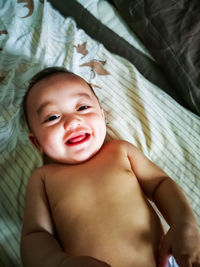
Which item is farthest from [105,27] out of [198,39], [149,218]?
[149,218]

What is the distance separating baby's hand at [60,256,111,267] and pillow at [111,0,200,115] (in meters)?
0.69

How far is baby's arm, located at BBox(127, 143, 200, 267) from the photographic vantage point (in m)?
0.59

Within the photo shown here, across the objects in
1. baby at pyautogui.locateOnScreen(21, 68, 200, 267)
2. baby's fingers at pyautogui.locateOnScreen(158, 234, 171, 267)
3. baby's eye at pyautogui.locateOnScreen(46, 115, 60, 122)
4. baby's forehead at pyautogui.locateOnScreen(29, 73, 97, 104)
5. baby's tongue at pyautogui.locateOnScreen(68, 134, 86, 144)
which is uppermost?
baby's forehead at pyautogui.locateOnScreen(29, 73, 97, 104)

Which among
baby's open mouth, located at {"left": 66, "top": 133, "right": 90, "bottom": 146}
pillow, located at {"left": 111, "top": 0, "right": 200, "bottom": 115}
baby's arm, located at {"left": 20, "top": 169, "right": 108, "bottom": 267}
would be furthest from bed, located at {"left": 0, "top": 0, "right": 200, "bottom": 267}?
baby's open mouth, located at {"left": 66, "top": 133, "right": 90, "bottom": 146}

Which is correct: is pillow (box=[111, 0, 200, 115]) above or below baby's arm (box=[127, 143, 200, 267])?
above

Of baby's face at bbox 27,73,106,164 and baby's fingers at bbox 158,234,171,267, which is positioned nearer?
baby's fingers at bbox 158,234,171,267

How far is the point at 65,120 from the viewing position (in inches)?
29.5

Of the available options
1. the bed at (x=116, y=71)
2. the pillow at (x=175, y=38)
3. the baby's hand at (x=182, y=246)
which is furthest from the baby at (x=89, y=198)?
the pillow at (x=175, y=38)

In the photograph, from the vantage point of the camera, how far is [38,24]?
1.26 meters

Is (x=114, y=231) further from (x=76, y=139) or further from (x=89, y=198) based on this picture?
(x=76, y=139)

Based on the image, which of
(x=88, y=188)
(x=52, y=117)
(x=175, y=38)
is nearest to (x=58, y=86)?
(x=52, y=117)

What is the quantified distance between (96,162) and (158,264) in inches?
12.6

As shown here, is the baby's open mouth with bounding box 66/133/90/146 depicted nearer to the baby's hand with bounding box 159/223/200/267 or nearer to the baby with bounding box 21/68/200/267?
the baby with bounding box 21/68/200/267

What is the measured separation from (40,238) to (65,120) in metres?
0.32
